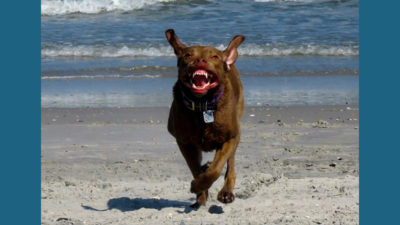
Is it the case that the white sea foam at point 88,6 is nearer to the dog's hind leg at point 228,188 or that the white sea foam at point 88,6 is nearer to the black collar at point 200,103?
the dog's hind leg at point 228,188

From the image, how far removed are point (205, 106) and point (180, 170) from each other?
2.59 m

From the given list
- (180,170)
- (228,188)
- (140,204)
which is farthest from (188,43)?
(228,188)

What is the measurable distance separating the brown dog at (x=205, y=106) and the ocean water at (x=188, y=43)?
642 cm

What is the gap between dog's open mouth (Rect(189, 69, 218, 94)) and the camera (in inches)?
204

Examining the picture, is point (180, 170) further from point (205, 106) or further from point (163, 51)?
point (163, 51)

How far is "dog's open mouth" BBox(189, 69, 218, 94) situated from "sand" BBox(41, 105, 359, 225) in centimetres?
124

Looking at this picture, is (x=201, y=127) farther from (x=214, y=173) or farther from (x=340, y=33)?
(x=340, y=33)

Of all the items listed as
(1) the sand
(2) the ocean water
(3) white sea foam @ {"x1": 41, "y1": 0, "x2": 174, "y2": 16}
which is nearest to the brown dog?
(1) the sand

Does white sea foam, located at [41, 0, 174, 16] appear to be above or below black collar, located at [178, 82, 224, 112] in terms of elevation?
below

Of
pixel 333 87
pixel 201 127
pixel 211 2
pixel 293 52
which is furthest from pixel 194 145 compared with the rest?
pixel 211 2

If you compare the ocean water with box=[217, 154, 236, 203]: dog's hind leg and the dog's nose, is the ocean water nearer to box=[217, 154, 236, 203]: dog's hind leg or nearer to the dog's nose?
box=[217, 154, 236, 203]: dog's hind leg

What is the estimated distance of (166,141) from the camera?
9508 mm

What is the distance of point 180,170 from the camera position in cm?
794

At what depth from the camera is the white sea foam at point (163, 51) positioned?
18.9 metres
